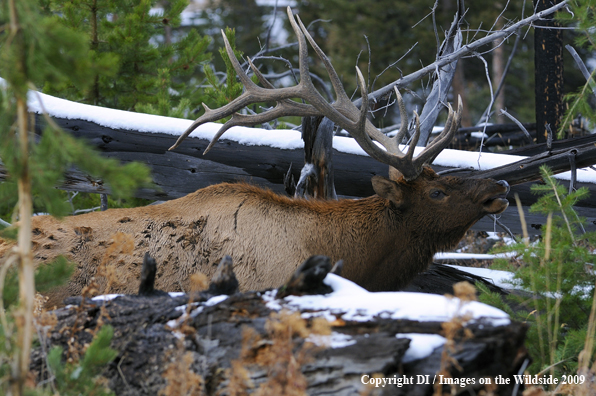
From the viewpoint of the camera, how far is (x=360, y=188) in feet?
17.9

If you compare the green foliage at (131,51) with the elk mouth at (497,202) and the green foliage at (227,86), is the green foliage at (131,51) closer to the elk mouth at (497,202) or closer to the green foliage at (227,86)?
the green foliage at (227,86)

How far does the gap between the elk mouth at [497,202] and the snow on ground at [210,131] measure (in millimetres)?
1090

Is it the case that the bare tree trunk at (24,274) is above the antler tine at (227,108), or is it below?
below

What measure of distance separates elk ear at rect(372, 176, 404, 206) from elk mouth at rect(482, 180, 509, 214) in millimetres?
671

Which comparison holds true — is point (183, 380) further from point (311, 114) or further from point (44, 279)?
point (311, 114)

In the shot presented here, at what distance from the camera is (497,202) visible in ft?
14.1

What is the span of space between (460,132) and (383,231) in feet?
15.8

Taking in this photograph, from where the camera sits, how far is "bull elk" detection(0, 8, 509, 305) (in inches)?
163

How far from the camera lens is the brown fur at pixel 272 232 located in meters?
4.14

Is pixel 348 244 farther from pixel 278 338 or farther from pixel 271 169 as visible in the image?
pixel 278 338

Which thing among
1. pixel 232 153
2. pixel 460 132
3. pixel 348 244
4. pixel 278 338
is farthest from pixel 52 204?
pixel 460 132

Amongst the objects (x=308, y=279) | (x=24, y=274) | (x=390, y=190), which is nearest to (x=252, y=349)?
(x=308, y=279)

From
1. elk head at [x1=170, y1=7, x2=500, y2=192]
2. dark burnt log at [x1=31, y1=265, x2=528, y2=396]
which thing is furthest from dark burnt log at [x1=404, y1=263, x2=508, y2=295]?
dark burnt log at [x1=31, y1=265, x2=528, y2=396]

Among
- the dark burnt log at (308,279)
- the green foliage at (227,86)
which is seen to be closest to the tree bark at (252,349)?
the dark burnt log at (308,279)
